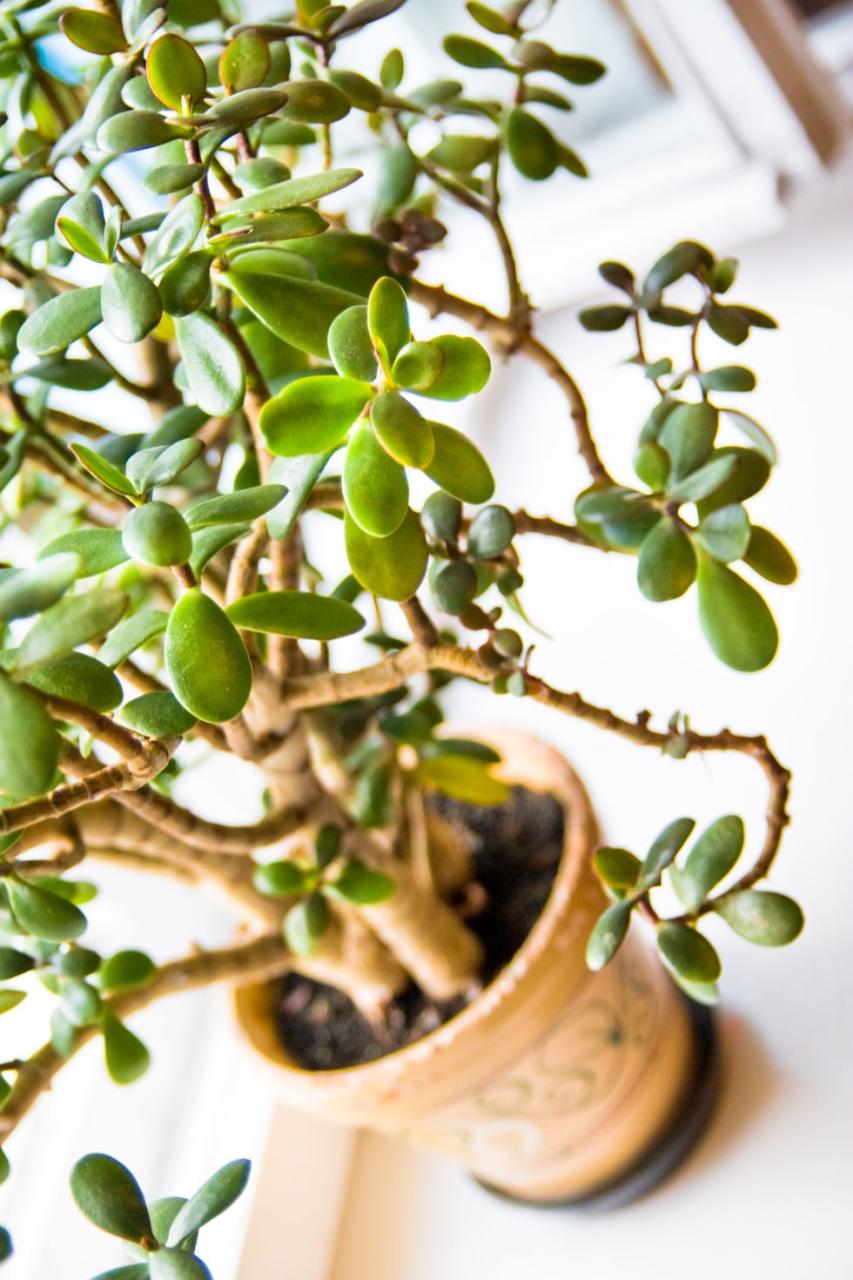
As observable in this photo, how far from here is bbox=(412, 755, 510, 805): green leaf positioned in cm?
91

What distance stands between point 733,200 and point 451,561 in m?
1.00

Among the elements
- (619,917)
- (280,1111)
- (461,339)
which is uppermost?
(461,339)

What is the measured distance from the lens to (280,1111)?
1.08 m

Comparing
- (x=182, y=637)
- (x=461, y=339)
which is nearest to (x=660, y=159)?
(x=461, y=339)

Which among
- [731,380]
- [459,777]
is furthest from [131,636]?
[459,777]

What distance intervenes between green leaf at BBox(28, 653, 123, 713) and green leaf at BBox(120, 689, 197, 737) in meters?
0.02

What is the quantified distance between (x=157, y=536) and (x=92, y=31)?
30cm

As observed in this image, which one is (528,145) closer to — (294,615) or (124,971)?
(294,615)

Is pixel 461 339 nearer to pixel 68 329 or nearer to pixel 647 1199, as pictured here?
pixel 68 329

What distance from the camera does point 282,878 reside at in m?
0.79

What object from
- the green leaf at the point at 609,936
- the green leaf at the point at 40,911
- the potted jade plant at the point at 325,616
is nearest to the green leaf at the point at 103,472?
the potted jade plant at the point at 325,616

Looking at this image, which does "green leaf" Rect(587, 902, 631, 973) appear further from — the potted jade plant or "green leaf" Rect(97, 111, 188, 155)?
"green leaf" Rect(97, 111, 188, 155)

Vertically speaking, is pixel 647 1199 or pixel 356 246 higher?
pixel 356 246

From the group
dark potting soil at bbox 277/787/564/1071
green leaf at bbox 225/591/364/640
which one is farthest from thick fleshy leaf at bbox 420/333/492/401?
dark potting soil at bbox 277/787/564/1071
